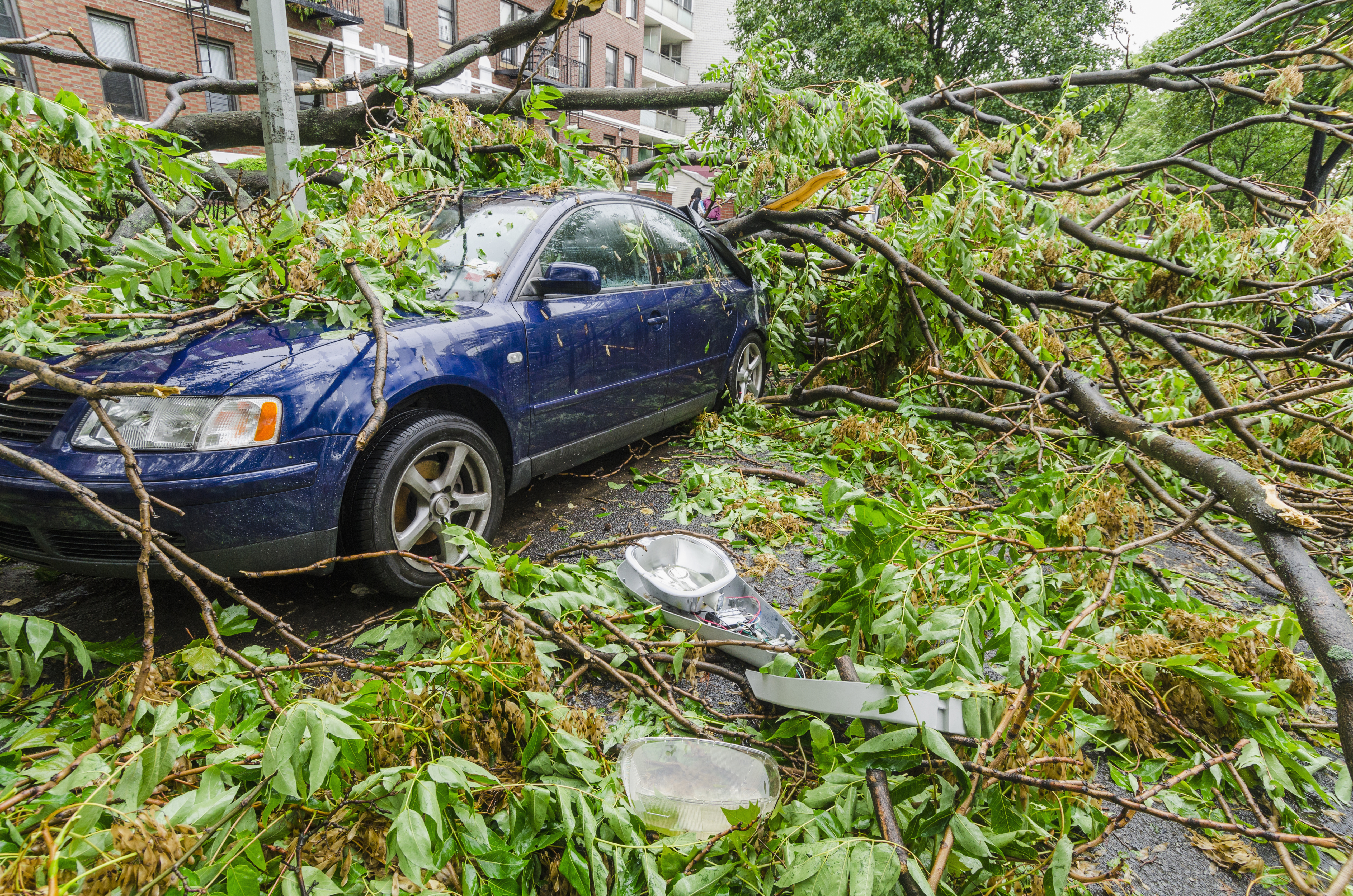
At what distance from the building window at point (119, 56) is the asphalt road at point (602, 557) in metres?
17.8

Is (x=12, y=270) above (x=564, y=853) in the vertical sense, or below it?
above

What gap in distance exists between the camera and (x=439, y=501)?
2.88 metres

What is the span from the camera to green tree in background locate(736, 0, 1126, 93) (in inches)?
693

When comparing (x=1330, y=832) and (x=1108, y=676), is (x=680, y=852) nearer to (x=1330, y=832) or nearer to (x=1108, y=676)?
(x=1108, y=676)

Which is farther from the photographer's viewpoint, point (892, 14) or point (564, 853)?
point (892, 14)

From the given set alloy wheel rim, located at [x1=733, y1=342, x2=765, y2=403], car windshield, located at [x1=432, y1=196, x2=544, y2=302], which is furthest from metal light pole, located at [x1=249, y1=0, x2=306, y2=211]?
alloy wheel rim, located at [x1=733, y1=342, x2=765, y2=403]

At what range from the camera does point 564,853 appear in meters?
1.47

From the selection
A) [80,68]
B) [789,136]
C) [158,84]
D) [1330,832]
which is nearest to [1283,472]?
[1330,832]

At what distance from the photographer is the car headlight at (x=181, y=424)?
2203 mm

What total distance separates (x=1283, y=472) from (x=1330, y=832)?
10.9 feet

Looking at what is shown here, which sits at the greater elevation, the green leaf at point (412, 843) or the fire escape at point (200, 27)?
the fire escape at point (200, 27)

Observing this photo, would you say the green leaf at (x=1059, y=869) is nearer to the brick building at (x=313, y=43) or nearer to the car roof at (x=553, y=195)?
the car roof at (x=553, y=195)

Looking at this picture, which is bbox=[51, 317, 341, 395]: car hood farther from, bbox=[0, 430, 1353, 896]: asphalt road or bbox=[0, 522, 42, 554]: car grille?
bbox=[0, 430, 1353, 896]: asphalt road

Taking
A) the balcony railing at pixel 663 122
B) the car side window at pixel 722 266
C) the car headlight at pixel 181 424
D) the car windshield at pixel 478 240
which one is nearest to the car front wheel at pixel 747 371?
the car side window at pixel 722 266
